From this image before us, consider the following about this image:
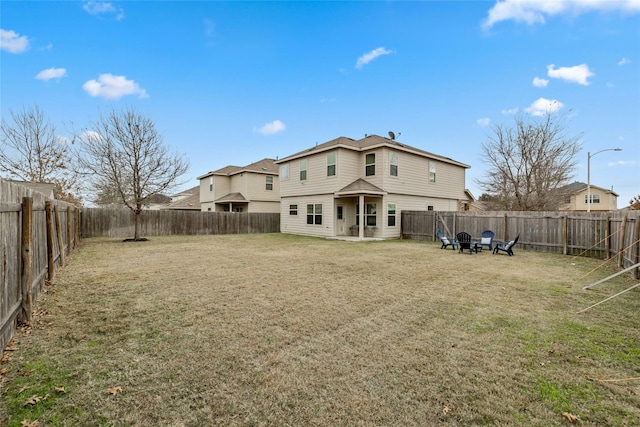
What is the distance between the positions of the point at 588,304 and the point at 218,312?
6.47 meters

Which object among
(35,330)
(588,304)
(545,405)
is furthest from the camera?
(588,304)

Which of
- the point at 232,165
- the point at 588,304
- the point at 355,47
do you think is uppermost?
the point at 355,47

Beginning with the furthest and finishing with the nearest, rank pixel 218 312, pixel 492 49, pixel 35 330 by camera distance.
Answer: pixel 492 49, pixel 218 312, pixel 35 330

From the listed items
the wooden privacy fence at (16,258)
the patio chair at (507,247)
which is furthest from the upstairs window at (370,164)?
the wooden privacy fence at (16,258)

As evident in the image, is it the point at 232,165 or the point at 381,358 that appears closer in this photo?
the point at 381,358

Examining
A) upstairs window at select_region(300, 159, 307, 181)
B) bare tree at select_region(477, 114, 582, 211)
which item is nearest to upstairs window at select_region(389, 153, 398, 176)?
upstairs window at select_region(300, 159, 307, 181)

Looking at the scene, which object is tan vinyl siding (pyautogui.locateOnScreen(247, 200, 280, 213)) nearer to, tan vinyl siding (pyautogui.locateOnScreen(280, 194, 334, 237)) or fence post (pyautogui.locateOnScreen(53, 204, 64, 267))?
tan vinyl siding (pyautogui.locateOnScreen(280, 194, 334, 237))

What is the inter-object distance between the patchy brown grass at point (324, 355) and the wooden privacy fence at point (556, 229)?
10.5 ft

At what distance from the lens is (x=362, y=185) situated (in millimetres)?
16781

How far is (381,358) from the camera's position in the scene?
3.19 m

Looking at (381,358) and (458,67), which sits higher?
(458,67)

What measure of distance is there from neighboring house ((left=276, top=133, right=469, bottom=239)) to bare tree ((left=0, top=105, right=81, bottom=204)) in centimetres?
1606

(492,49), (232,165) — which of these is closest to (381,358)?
(492,49)

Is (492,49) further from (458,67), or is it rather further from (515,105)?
(515,105)
